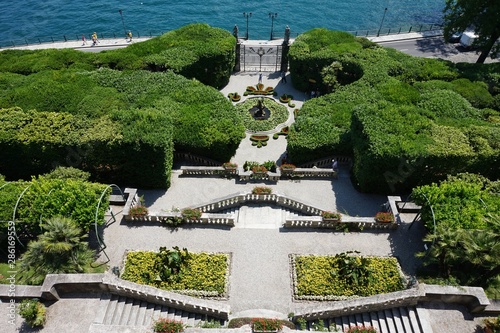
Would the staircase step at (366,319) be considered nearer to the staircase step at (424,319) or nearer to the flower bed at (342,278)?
the flower bed at (342,278)

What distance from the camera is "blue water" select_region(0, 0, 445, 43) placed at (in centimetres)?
7656

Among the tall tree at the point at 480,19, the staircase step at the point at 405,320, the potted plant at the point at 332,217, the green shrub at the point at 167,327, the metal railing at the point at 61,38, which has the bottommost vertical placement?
the metal railing at the point at 61,38

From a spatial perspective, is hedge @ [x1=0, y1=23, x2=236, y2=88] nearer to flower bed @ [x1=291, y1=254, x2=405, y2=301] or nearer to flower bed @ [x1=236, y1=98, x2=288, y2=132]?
flower bed @ [x1=236, y1=98, x2=288, y2=132]

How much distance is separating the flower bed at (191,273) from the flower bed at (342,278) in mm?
5227

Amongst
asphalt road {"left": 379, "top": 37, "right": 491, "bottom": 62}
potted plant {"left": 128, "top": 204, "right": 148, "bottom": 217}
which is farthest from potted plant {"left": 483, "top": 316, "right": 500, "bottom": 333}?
asphalt road {"left": 379, "top": 37, "right": 491, "bottom": 62}

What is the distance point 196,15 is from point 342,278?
7609cm

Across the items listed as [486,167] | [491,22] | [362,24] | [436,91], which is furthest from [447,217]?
[362,24]

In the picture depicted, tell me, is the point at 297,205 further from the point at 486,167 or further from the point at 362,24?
the point at 362,24

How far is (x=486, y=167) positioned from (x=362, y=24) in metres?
59.2

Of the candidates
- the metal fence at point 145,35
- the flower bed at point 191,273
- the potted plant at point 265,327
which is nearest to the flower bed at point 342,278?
the potted plant at point 265,327

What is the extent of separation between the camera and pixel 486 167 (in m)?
29.1

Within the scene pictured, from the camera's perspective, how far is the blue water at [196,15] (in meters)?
76.6

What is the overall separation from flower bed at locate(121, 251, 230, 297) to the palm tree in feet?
11.2

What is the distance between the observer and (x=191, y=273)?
2303 cm
